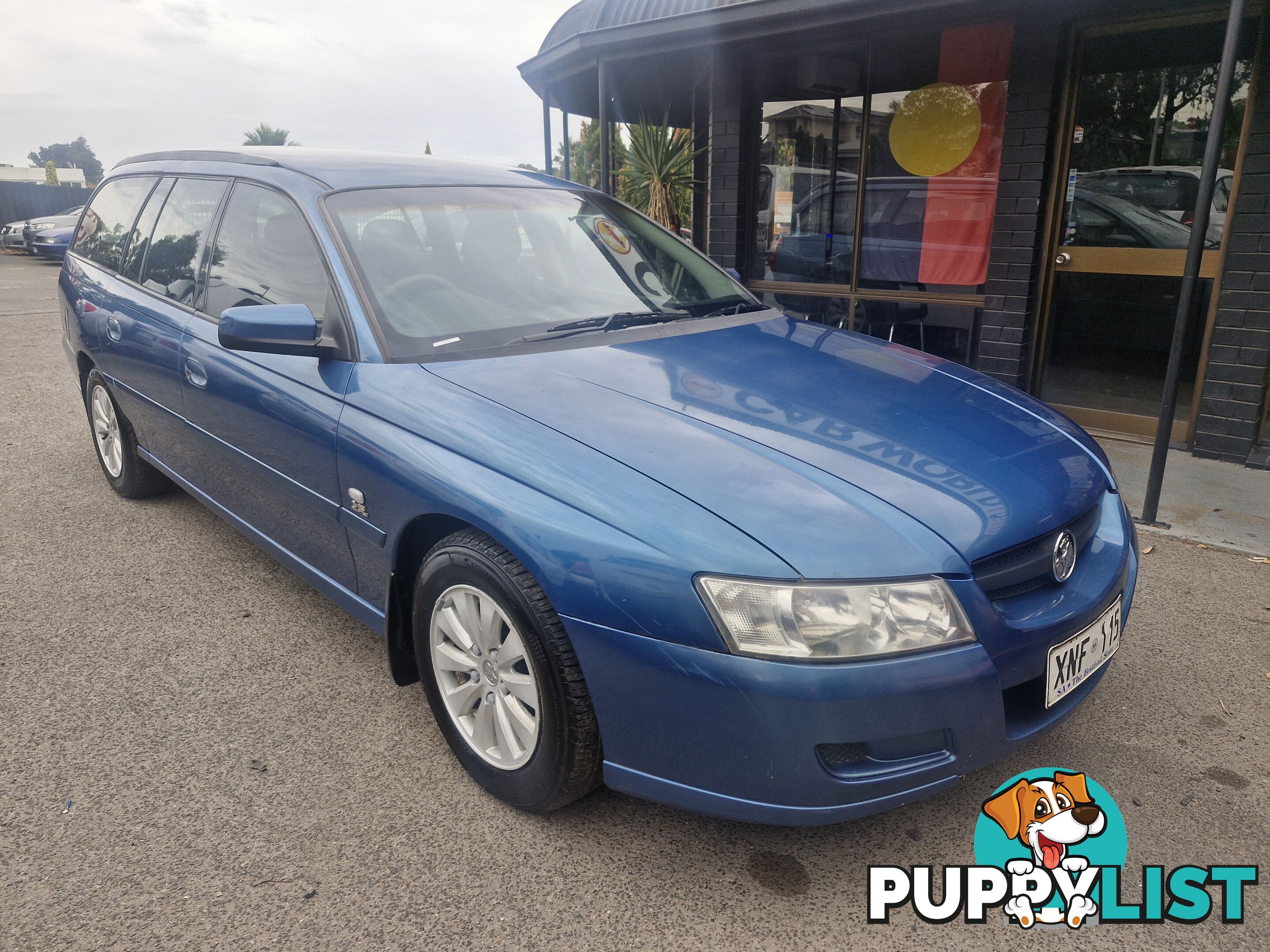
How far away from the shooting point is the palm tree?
318 inches

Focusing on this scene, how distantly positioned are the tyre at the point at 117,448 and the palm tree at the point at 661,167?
4.85 metres

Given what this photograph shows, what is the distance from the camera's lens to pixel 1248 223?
4934 mm

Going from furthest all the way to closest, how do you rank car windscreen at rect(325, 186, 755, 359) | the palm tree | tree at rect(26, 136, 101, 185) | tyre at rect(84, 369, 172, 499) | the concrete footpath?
tree at rect(26, 136, 101, 185) → the palm tree → tyre at rect(84, 369, 172, 499) → the concrete footpath → car windscreen at rect(325, 186, 755, 359)

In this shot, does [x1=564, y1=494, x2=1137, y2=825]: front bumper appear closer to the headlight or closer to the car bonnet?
the headlight

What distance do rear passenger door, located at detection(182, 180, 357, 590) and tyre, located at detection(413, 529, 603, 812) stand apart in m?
0.48

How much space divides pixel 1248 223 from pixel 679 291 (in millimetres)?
3747

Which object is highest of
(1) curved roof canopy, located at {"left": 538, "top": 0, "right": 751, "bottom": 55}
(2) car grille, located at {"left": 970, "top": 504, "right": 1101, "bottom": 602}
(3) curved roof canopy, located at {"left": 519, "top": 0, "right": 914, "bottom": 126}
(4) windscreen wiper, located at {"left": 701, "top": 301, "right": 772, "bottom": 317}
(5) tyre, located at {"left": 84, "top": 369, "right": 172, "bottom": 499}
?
(1) curved roof canopy, located at {"left": 538, "top": 0, "right": 751, "bottom": 55}

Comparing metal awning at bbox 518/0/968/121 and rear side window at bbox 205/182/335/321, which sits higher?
metal awning at bbox 518/0/968/121

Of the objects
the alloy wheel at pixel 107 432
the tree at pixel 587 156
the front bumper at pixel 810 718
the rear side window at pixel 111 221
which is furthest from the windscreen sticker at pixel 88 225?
the tree at pixel 587 156

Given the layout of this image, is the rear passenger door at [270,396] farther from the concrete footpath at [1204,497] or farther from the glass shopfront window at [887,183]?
the glass shopfront window at [887,183]

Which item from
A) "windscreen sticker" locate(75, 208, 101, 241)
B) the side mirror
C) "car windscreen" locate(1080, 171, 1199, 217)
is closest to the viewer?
the side mirror

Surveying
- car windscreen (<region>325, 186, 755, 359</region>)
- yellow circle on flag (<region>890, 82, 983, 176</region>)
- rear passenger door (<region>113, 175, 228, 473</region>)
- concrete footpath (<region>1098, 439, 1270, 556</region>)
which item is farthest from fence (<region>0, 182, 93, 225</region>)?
concrete footpath (<region>1098, 439, 1270, 556</region>)

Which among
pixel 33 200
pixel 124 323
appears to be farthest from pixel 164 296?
pixel 33 200

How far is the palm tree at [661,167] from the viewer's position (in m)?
8.07
